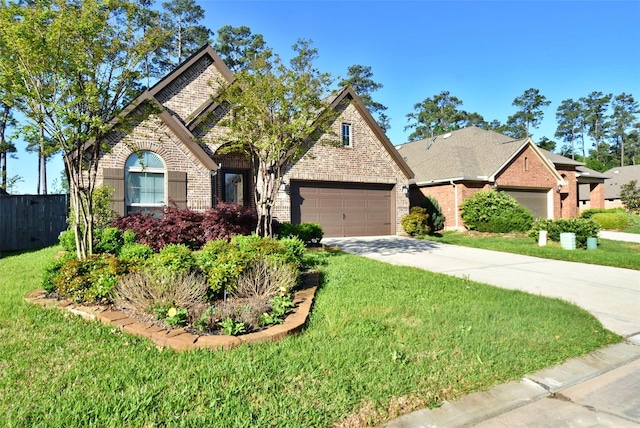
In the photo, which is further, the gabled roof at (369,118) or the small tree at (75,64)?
the gabled roof at (369,118)

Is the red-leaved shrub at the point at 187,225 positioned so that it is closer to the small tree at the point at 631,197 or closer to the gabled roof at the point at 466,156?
the gabled roof at the point at 466,156

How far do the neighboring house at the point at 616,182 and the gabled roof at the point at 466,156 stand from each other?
60.5 ft

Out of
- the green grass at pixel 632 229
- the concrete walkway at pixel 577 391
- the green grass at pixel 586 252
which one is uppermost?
the green grass at pixel 632 229

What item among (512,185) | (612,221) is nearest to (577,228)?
(512,185)

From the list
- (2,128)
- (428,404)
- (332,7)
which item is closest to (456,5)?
(332,7)

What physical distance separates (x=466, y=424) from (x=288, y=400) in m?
1.25

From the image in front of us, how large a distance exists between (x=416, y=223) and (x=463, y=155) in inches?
276

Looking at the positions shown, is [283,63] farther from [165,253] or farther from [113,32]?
[165,253]

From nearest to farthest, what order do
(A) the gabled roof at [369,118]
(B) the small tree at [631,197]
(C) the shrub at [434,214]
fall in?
(A) the gabled roof at [369,118], (C) the shrub at [434,214], (B) the small tree at [631,197]

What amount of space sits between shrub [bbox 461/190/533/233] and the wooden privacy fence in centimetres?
1706

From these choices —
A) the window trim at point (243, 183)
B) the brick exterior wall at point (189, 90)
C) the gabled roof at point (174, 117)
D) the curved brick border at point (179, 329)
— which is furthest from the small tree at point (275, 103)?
the brick exterior wall at point (189, 90)

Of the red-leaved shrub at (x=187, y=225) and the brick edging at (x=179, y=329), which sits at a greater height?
the red-leaved shrub at (x=187, y=225)

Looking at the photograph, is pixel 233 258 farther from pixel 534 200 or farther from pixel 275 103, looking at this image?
pixel 534 200

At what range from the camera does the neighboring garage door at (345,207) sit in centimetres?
1513
